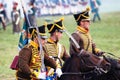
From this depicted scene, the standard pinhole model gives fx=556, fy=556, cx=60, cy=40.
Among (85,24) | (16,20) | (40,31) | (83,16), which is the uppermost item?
(40,31)

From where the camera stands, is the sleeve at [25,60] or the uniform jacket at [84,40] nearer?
the sleeve at [25,60]

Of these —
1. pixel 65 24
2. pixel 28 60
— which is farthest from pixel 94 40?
pixel 28 60

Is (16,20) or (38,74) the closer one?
(38,74)

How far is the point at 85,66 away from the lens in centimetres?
873

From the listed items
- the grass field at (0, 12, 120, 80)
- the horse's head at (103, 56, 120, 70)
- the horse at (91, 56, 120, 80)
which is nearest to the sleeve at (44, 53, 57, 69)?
the horse at (91, 56, 120, 80)

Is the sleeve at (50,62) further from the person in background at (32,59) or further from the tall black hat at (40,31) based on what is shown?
the tall black hat at (40,31)

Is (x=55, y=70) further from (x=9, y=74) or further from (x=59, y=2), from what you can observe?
(x=59, y=2)

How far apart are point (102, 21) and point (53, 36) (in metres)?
24.8

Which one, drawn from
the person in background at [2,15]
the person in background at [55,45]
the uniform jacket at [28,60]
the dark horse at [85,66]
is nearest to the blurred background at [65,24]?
the person in background at [2,15]

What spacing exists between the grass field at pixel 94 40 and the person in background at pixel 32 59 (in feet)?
20.0

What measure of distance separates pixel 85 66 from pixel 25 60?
3.34 ft

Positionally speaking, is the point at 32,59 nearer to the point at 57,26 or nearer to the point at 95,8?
the point at 57,26

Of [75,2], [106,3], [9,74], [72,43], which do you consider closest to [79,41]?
[72,43]

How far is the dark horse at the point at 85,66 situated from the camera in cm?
866
